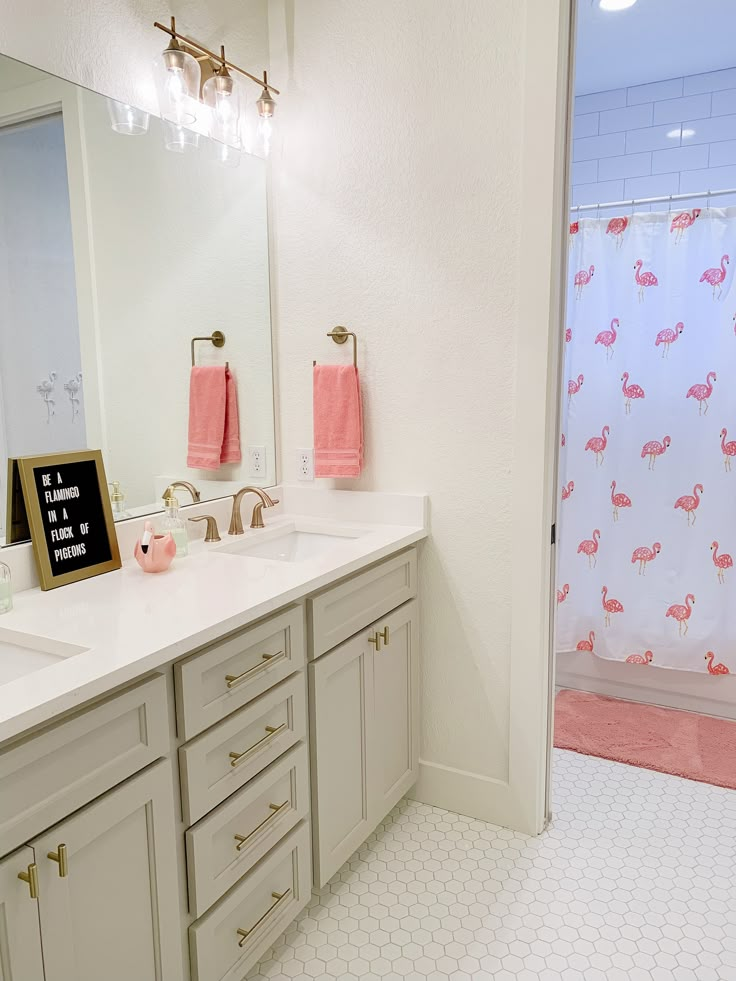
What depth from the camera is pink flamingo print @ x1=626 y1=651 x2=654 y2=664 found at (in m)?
2.99

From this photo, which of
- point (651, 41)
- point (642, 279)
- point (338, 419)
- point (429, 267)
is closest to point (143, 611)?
point (338, 419)

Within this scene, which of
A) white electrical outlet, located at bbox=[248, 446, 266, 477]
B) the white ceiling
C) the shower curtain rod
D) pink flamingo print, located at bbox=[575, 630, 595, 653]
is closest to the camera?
white electrical outlet, located at bbox=[248, 446, 266, 477]

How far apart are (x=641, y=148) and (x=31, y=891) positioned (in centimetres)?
326

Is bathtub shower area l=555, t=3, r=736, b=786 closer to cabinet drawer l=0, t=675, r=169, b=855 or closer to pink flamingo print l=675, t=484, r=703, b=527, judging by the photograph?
pink flamingo print l=675, t=484, r=703, b=527

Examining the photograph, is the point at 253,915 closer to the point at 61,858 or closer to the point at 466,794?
the point at 61,858

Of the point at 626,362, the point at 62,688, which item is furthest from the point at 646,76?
the point at 62,688

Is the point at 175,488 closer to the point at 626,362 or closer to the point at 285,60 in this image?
the point at 285,60

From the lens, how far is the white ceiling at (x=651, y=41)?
8.21 ft

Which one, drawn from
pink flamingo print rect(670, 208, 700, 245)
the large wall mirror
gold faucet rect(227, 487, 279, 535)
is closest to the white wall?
the large wall mirror

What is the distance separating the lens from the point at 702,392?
2805mm

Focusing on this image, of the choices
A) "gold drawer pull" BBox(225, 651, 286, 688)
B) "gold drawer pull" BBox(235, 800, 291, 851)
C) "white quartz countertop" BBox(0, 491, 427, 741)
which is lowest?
"gold drawer pull" BBox(235, 800, 291, 851)

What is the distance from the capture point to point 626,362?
9.62ft

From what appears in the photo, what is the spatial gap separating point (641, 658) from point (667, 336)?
4.22 feet

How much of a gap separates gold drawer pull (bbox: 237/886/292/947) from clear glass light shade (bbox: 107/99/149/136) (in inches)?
73.3
